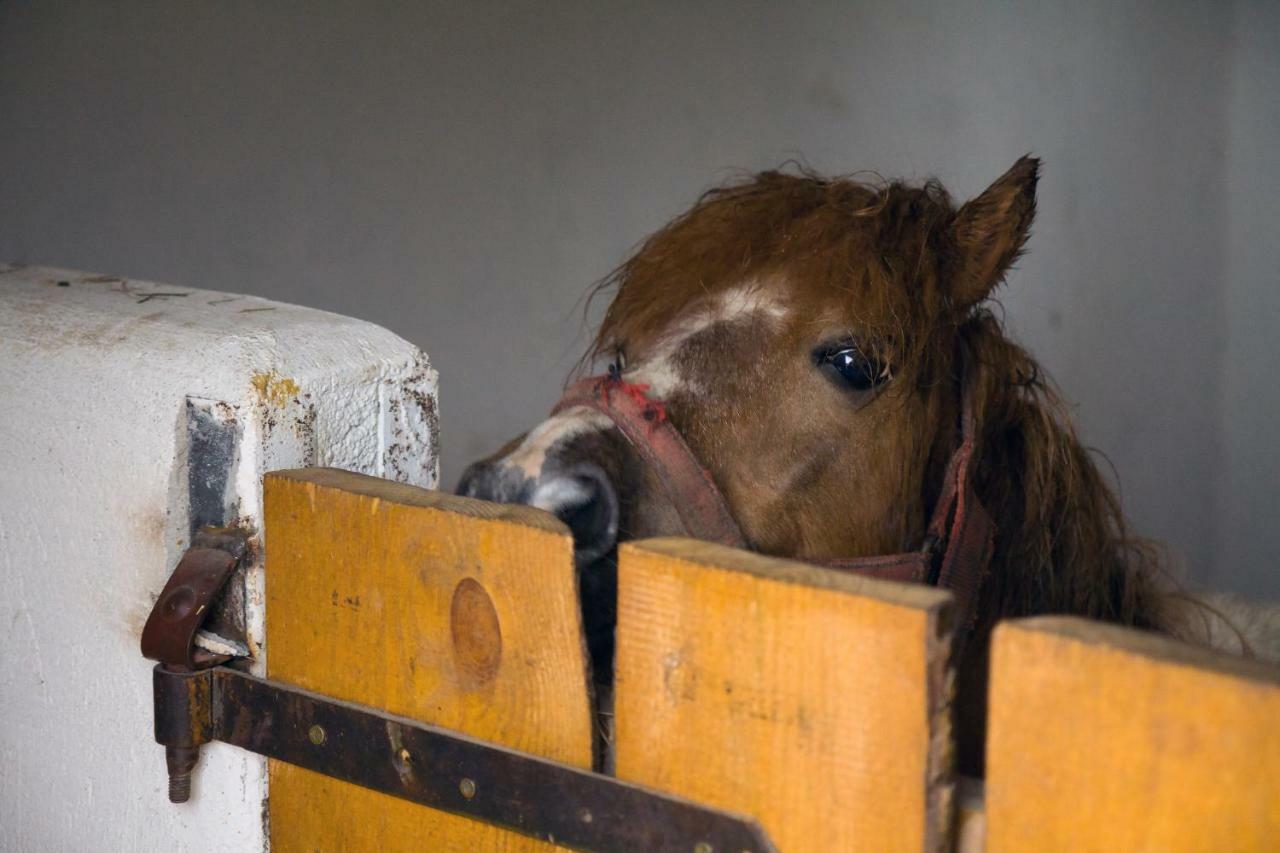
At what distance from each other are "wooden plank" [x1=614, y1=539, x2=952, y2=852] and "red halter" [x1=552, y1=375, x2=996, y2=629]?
0.61 metres

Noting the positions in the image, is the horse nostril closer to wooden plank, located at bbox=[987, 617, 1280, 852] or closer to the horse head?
the horse head

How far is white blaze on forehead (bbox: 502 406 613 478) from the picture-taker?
133 centimetres

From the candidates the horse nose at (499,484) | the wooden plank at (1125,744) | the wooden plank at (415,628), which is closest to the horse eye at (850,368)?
A: the horse nose at (499,484)

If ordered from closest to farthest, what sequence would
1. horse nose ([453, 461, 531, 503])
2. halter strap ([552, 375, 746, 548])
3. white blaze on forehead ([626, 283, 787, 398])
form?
horse nose ([453, 461, 531, 503]), halter strap ([552, 375, 746, 548]), white blaze on forehead ([626, 283, 787, 398])

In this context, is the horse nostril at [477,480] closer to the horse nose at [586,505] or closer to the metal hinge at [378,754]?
the horse nose at [586,505]

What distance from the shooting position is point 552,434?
4.60ft

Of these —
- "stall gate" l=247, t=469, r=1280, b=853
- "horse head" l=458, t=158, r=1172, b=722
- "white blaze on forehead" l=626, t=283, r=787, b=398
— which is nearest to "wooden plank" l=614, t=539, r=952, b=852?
"stall gate" l=247, t=469, r=1280, b=853

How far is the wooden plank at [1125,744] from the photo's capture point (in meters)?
0.62

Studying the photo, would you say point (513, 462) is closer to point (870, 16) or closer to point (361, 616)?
point (361, 616)

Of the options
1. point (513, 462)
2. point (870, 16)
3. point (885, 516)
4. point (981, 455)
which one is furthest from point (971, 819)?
point (870, 16)

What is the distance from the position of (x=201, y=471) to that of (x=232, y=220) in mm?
2886

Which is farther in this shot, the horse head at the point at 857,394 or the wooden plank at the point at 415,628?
the horse head at the point at 857,394

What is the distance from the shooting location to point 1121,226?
493cm

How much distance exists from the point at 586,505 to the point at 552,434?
0.12 meters
